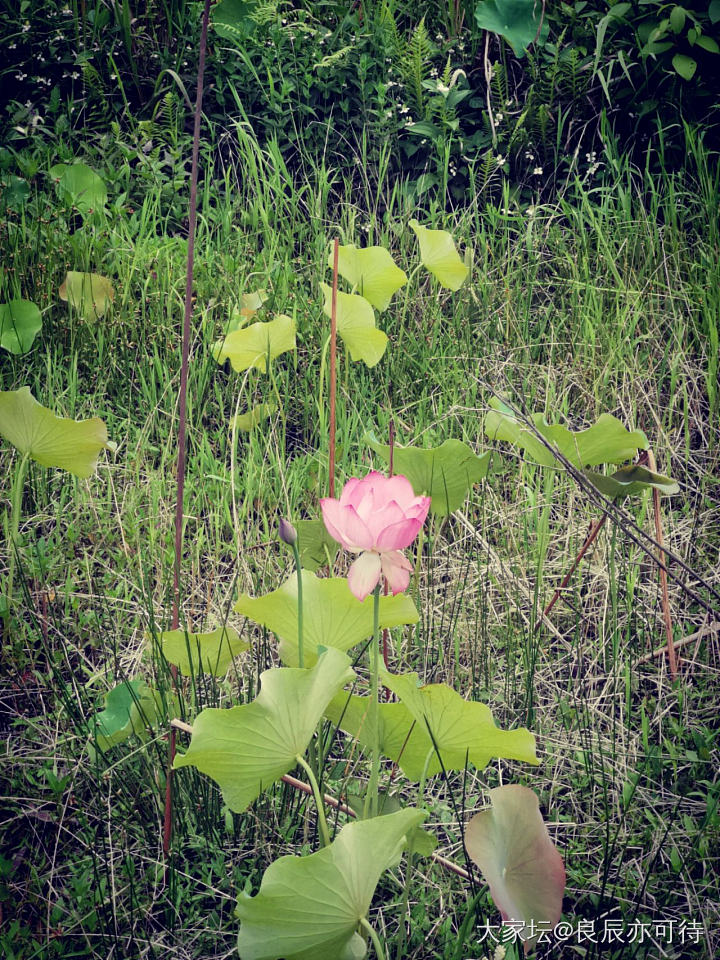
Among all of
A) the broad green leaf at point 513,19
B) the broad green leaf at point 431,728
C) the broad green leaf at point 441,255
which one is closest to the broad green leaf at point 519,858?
the broad green leaf at point 431,728

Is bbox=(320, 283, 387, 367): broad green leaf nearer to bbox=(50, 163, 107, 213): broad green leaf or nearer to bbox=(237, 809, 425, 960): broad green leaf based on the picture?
bbox=(237, 809, 425, 960): broad green leaf

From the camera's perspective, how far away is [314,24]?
2.95m

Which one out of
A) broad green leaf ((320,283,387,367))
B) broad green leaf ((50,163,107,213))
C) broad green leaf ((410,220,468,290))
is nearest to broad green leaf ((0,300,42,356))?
broad green leaf ((50,163,107,213))

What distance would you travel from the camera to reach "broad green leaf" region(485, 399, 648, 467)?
119 cm

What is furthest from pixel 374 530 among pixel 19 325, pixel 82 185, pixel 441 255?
pixel 82 185

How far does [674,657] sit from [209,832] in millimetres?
762

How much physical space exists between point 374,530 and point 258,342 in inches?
34.0

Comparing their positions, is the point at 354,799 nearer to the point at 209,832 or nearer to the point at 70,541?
the point at 209,832

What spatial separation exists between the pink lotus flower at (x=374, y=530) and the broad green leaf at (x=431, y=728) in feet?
0.36

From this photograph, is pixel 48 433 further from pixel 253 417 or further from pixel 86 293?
pixel 86 293

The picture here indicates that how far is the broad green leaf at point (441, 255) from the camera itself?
5.15 feet

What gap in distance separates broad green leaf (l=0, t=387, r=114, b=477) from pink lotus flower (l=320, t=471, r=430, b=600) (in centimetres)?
47

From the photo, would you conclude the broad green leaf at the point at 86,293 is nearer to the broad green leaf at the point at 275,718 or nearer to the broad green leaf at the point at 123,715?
the broad green leaf at the point at 123,715

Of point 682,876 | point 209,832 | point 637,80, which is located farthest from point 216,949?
point 637,80
